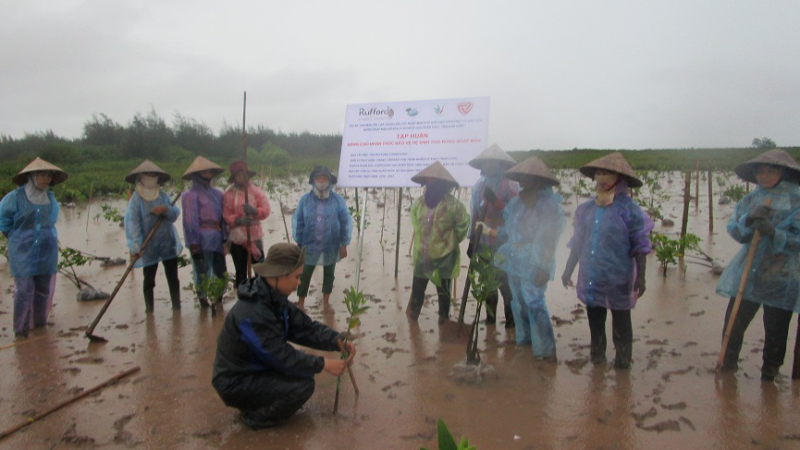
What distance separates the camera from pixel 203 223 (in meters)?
5.99

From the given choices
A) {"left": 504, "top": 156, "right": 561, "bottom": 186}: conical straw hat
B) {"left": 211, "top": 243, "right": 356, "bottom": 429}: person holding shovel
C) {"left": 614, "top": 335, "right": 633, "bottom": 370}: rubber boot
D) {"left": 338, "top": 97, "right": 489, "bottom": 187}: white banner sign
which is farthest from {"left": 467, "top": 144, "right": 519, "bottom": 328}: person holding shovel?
{"left": 211, "top": 243, "right": 356, "bottom": 429}: person holding shovel

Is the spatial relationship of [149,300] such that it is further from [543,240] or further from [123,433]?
[543,240]

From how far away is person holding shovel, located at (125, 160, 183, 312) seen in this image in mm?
5730

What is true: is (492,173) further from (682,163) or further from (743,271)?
(682,163)

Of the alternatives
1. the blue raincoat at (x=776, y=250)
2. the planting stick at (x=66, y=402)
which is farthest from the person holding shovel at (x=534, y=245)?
the planting stick at (x=66, y=402)

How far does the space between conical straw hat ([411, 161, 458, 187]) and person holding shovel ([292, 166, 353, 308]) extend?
1.20 meters

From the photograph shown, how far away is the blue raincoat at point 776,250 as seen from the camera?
375 cm

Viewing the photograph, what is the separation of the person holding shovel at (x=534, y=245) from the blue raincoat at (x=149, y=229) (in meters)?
3.66

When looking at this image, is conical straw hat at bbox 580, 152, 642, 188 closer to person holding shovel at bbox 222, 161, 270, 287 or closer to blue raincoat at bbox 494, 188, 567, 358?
blue raincoat at bbox 494, 188, 567, 358

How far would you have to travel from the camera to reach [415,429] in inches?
131

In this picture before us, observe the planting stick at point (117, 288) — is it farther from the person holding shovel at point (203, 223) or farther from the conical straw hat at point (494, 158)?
the conical straw hat at point (494, 158)

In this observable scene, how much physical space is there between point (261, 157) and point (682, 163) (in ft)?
66.4

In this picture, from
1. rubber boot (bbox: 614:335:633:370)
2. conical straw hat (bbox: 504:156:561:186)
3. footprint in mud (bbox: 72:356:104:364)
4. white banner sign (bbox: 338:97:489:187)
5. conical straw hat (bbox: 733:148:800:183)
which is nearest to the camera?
conical straw hat (bbox: 733:148:800:183)

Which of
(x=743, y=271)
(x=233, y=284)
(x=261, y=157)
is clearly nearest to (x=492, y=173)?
(x=743, y=271)
